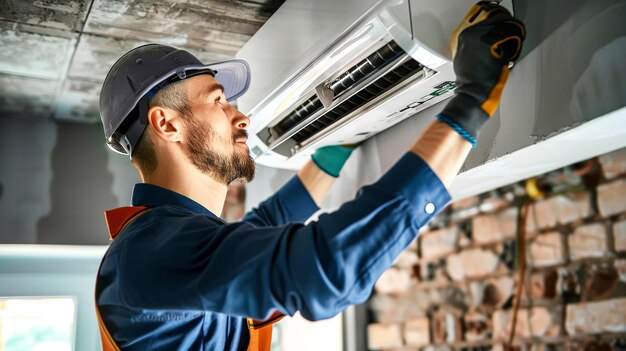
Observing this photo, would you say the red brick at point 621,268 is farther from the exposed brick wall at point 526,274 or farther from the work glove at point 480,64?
the work glove at point 480,64

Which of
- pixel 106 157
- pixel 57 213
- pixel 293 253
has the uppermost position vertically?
pixel 106 157

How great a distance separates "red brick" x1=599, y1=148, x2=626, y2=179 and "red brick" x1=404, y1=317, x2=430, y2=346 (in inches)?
46.6

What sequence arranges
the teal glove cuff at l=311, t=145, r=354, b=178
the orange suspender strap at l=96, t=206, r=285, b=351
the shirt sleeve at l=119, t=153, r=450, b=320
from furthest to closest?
1. the teal glove cuff at l=311, t=145, r=354, b=178
2. the orange suspender strap at l=96, t=206, r=285, b=351
3. the shirt sleeve at l=119, t=153, r=450, b=320

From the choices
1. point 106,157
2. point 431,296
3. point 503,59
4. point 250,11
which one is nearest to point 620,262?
point 431,296

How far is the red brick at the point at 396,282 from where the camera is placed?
3189 mm

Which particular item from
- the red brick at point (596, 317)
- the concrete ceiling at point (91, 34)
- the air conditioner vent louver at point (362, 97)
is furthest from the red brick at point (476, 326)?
the concrete ceiling at point (91, 34)

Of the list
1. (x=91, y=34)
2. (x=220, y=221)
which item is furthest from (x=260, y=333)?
(x=91, y=34)

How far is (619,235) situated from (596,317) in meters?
0.30

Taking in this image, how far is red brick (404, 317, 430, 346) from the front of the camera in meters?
2.99

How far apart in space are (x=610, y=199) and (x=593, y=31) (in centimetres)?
106

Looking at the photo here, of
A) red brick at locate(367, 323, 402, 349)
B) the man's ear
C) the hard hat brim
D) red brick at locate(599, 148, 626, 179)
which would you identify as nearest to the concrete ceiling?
the hard hat brim

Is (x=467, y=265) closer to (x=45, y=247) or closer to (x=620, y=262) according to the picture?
(x=620, y=262)

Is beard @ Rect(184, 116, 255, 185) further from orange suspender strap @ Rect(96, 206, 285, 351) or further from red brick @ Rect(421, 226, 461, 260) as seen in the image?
red brick @ Rect(421, 226, 461, 260)

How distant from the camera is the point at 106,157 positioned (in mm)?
2934
